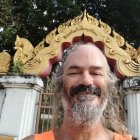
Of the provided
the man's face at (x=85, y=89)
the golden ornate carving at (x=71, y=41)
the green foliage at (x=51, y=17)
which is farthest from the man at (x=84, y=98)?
the green foliage at (x=51, y=17)

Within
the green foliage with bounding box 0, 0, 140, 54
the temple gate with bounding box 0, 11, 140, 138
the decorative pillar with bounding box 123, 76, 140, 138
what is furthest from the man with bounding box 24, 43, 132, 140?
the green foliage with bounding box 0, 0, 140, 54

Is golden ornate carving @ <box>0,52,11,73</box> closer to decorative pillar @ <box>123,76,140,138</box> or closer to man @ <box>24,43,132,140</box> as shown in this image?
decorative pillar @ <box>123,76,140,138</box>

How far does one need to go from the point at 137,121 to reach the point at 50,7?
5344mm

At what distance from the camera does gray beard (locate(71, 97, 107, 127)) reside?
1336 millimetres

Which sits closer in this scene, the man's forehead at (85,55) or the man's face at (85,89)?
the man's face at (85,89)

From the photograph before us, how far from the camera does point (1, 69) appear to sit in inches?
177

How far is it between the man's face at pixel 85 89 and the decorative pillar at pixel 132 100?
2676 mm

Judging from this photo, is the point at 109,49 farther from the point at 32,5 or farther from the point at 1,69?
the point at 32,5

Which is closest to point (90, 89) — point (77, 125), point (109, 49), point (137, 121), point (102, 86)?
point (102, 86)

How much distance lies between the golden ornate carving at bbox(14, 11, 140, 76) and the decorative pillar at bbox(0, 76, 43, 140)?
258mm

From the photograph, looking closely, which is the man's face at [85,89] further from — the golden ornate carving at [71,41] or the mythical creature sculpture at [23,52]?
the mythical creature sculpture at [23,52]

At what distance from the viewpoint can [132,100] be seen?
409cm

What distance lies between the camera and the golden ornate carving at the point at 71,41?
434 centimetres

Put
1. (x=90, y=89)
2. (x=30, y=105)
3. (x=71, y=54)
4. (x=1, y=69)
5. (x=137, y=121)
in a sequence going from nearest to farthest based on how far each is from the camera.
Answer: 1. (x=90, y=89)
2. (x=71, y=54)
3. (x=137, y=121)
4. (x=30, y=105)
5. (x=1, y=69)
